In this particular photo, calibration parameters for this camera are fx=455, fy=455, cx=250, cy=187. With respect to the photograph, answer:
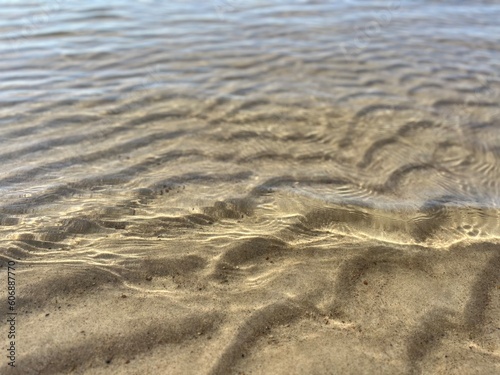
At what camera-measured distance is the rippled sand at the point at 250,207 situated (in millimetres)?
1863

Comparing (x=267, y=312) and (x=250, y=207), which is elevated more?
(x=250, y=207)

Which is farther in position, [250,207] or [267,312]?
[250,207]

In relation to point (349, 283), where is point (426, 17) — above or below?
above

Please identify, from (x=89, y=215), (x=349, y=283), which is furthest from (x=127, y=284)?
(x=349, y=283)

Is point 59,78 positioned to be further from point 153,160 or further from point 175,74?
point 153,160

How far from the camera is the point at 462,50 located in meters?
5.36

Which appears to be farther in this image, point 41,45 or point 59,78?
point 41,45

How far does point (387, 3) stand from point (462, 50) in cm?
253

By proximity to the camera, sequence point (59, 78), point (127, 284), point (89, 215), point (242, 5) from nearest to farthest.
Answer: point (127, 284) → point (89, 215) → point (59, 78) → point (242, 5)

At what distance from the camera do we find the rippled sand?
1.86 meters

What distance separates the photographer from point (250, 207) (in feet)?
8.76

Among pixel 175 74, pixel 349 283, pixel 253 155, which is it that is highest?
pixel 175 74

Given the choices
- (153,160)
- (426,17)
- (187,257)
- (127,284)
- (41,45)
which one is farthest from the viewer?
(426,17)

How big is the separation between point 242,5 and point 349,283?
6032mm
